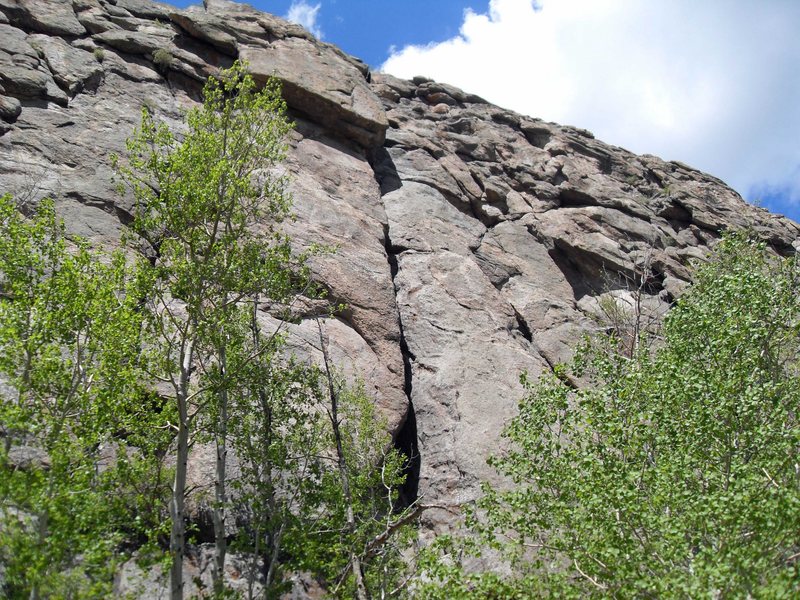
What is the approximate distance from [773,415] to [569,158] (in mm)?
39135

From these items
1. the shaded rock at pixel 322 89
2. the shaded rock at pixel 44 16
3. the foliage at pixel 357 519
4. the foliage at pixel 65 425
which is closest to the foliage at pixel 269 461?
the foliage at pixel 357 519

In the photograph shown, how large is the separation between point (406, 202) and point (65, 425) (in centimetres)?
2476

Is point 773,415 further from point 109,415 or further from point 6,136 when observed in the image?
point 6,136

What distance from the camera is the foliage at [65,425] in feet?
39.1

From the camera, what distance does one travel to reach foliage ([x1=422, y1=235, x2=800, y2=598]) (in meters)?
12.1

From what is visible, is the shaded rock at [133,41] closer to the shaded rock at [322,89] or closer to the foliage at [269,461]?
the shaded rock at [322,89]

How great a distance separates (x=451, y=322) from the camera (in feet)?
99.8

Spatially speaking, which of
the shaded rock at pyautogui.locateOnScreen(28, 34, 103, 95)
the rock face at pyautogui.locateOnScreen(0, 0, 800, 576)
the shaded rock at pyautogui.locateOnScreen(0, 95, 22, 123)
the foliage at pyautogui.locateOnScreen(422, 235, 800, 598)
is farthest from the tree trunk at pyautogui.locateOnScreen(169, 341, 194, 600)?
the shaded rock at pyautogui.locateOnScreen(28, 34, 103, 95)

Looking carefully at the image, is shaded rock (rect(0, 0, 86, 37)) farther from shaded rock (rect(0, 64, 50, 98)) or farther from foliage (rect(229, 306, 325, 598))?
foliage (rect(229, 306, 325, 598))

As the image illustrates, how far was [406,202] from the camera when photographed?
122 ft

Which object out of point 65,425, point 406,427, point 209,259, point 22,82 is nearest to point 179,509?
point 65,425

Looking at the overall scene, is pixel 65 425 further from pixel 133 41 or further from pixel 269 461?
pixel 133 41

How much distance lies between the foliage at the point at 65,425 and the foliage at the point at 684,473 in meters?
6.63

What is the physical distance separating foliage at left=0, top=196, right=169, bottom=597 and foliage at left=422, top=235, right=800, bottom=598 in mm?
6634
